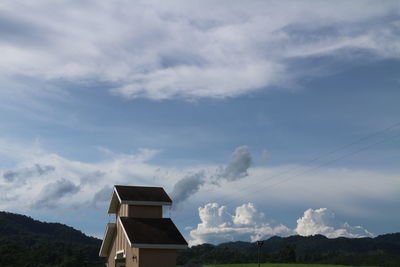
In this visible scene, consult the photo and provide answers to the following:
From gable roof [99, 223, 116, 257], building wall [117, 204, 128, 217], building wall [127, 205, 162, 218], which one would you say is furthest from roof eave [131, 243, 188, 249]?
gable roof [99, 223, 116, 257]

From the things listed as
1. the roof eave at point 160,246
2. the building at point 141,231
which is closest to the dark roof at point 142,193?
the building at point 141,231

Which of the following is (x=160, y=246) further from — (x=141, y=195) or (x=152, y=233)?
(x=141, y=195)

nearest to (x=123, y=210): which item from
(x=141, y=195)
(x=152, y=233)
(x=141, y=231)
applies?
(x=141, y=195)

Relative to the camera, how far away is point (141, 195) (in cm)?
4194

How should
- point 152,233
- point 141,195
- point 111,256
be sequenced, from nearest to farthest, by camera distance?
point 152,233 < point 141,195 < point 111,256

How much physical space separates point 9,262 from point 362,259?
71181mm

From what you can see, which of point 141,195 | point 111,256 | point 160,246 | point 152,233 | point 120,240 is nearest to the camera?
point 160,246

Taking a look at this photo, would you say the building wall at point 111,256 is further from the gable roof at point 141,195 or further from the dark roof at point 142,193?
the dark roof at point 142,193

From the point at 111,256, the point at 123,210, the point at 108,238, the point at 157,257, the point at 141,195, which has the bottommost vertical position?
the point at 157,257

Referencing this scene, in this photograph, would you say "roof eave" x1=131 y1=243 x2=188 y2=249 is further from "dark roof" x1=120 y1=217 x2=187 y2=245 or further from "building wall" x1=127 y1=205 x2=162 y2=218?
"building wall" x1=127 y1=205 x2=162 y2=218

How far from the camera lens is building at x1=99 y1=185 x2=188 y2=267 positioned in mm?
37906

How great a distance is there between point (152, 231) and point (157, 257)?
6.69 ft

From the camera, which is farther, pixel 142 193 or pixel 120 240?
pixel 120 240

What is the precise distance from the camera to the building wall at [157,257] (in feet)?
124
